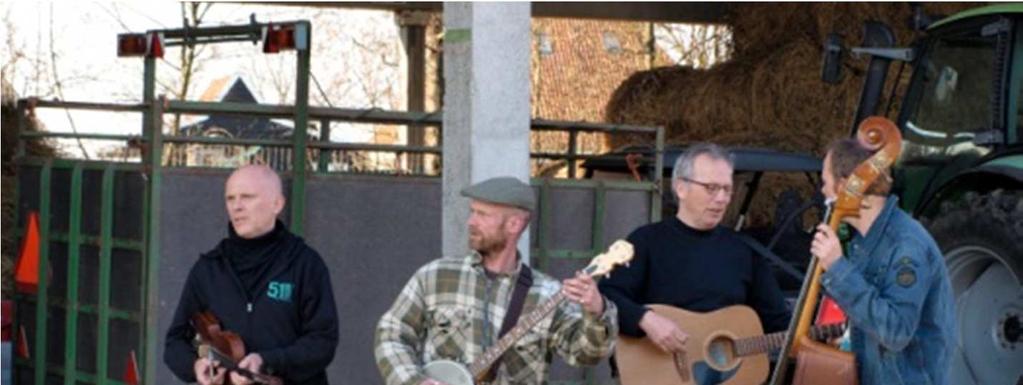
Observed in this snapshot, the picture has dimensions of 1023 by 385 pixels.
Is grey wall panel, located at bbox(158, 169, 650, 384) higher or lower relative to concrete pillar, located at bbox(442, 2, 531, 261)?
lower

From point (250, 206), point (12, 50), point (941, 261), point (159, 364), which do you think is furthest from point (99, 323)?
point (12, 50)

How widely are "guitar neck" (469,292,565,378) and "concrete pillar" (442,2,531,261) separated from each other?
115 centimetres

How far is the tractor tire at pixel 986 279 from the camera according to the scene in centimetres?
918

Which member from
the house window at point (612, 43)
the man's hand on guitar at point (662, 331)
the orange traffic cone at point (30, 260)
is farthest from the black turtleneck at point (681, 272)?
the house window at point (612, 43)

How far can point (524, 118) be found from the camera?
24.5ft

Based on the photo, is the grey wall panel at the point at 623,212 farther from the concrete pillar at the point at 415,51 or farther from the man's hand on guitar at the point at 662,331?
the concrete pillar at the point at 415,51

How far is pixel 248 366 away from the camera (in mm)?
6727

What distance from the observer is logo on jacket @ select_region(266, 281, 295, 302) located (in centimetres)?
689

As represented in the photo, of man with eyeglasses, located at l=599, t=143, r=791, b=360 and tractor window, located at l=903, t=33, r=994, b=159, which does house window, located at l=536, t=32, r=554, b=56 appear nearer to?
tractor window, located at l=903, t=33, r=994, b=159

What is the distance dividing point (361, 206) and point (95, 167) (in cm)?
116

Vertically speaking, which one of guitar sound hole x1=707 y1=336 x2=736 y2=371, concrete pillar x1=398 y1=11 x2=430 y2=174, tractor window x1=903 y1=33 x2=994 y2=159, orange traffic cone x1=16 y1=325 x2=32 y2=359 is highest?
concrete pillar x1=398 y1=11 x2=430 y2=174

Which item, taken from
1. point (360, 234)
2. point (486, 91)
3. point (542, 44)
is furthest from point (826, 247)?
point (542, 44)

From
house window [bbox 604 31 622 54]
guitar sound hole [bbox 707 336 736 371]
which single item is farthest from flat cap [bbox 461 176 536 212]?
house window [bbox 604 31 622 54]

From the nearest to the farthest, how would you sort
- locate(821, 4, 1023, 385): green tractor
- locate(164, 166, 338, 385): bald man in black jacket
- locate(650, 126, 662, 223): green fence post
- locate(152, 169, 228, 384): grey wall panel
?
locate(164, 166, 338, 385): bald man in black jacket → locate(152, 169, 228, 384): grey wall panel → locate(821, 4, 1023, 385): green tractor → locate(650, 126, 662, 223): green fence post
